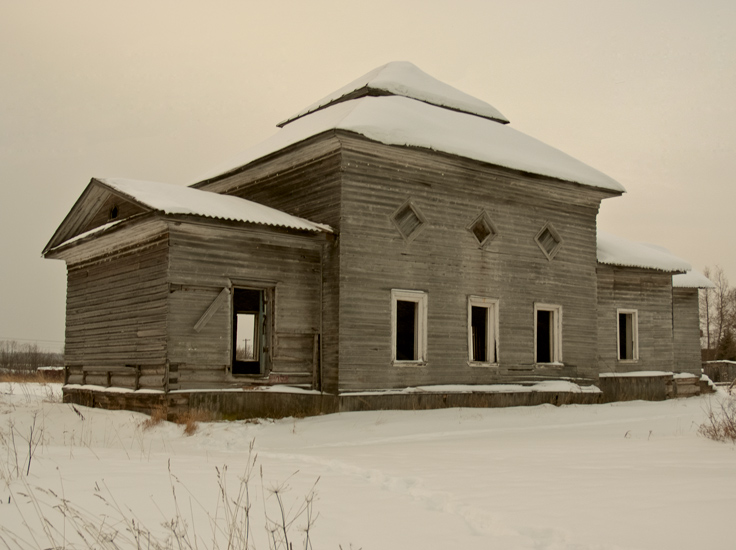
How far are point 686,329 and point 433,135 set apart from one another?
48.8ft

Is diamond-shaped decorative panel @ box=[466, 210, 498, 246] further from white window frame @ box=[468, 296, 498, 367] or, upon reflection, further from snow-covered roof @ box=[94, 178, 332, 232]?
snow-covered roof @ box=[94, 178, 332, 232]

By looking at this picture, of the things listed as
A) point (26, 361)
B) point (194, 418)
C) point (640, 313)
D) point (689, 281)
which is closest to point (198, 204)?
point (194, 418)

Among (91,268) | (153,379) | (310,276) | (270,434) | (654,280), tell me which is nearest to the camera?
(270,434)

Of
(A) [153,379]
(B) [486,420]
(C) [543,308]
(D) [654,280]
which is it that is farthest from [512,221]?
(A) [153,379]

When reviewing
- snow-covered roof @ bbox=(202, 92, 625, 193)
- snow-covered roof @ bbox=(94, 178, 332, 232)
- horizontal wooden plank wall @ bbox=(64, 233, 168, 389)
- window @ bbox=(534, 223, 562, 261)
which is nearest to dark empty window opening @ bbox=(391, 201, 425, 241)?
snow-covered roof @ bbox=(202, 92, 625, 193)

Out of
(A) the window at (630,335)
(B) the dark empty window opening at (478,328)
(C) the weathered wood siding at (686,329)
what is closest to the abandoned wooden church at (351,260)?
(B) the dark empty window opening at (478,328)

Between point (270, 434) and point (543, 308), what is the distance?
26.4 feet

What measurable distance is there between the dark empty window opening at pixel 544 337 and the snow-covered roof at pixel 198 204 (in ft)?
21.8

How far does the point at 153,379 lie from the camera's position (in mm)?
14312

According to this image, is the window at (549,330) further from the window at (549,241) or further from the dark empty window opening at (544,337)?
the window at (549,241)

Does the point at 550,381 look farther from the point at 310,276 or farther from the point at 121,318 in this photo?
the point at 121,318

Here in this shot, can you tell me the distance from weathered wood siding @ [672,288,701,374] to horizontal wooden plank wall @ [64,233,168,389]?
1851 centimetres

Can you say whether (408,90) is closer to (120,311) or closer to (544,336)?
(544,336)

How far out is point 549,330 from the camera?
18.7 metres
